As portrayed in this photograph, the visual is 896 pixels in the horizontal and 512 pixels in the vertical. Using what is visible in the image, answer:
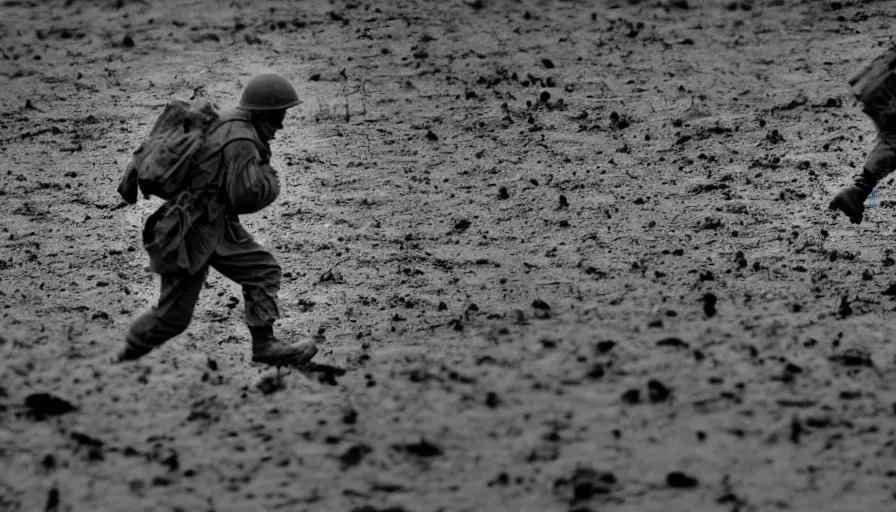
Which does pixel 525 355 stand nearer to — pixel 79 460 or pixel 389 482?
pixel 389 482

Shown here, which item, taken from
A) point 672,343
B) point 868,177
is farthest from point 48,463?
point 868,177

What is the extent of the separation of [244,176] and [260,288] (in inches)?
33.9

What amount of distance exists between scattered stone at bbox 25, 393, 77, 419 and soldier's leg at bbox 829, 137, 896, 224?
5839 mm

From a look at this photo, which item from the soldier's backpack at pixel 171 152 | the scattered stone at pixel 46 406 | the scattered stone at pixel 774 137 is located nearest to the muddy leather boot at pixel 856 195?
the scattered stone at pixel 774 137

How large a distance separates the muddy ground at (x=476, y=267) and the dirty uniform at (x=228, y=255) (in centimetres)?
34

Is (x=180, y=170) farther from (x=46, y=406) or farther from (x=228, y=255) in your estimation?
(x=46, y=406)

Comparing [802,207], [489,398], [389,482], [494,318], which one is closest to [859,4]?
[802,207]

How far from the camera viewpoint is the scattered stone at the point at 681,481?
5.89 m

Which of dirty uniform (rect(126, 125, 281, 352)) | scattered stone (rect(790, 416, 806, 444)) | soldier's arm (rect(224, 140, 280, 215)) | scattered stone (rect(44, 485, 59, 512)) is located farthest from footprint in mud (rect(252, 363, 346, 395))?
scattered stone (rect(790, 416, 806, 444))

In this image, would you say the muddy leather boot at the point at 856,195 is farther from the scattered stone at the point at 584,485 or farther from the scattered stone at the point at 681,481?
the scattered stone at the point at 584,485

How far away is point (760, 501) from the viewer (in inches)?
227

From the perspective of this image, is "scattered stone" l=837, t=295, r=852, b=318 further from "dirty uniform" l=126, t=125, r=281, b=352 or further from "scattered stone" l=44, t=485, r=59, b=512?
"scattered stone" l=44, t=485, r=59, b=512

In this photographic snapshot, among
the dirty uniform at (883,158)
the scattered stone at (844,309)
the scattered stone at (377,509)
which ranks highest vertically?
the dirty uniform at (883,158)

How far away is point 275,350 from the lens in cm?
761
